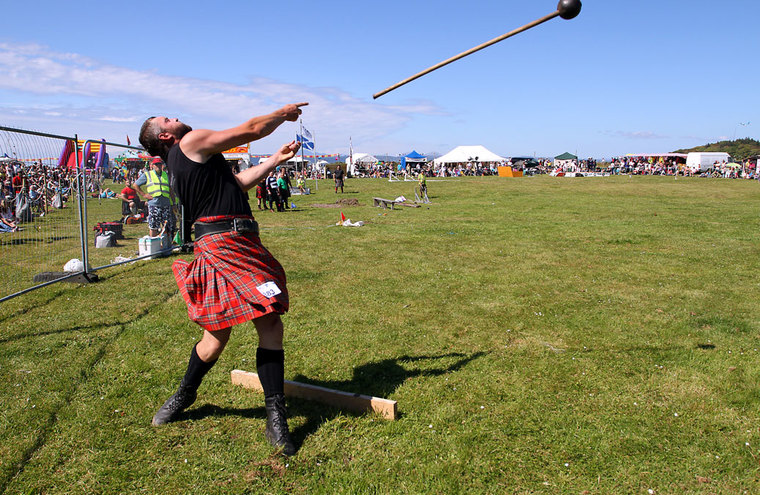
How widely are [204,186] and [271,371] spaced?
1.20m

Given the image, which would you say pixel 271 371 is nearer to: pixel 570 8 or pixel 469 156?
pixel 570 8

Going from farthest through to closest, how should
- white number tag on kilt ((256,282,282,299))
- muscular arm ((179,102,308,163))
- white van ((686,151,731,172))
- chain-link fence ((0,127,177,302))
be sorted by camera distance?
white van ((686,151,731,172)) → chain-link fence ((0,127,177,302)) → white number tag on kilt ((256,282,282,299)) → muscular arm ((179,102,308,163))

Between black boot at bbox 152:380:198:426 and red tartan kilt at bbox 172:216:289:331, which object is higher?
red tartan kilt at bbox 172:216:289:331

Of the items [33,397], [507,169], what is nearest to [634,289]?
[33,397]

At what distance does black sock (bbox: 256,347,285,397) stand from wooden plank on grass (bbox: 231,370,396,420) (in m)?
0.52

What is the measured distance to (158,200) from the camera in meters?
9.60

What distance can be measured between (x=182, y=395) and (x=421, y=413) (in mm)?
1617

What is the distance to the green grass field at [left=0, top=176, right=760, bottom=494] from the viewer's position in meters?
2.71

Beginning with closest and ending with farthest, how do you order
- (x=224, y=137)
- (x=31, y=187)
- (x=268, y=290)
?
1. (x=224, y=137)
2. (x=268, y=290)
3. (x=31, y=187)

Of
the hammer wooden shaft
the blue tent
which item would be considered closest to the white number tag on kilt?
the hammer wooden shaft

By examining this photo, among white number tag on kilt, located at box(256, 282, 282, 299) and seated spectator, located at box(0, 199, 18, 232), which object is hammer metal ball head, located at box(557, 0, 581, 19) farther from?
seated spectator, located at box(0, 199, 18, 232)

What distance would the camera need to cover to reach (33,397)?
3.51 metres

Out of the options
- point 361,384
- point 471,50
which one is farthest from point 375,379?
point 471,50

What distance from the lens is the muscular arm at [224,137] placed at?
2.67 m
